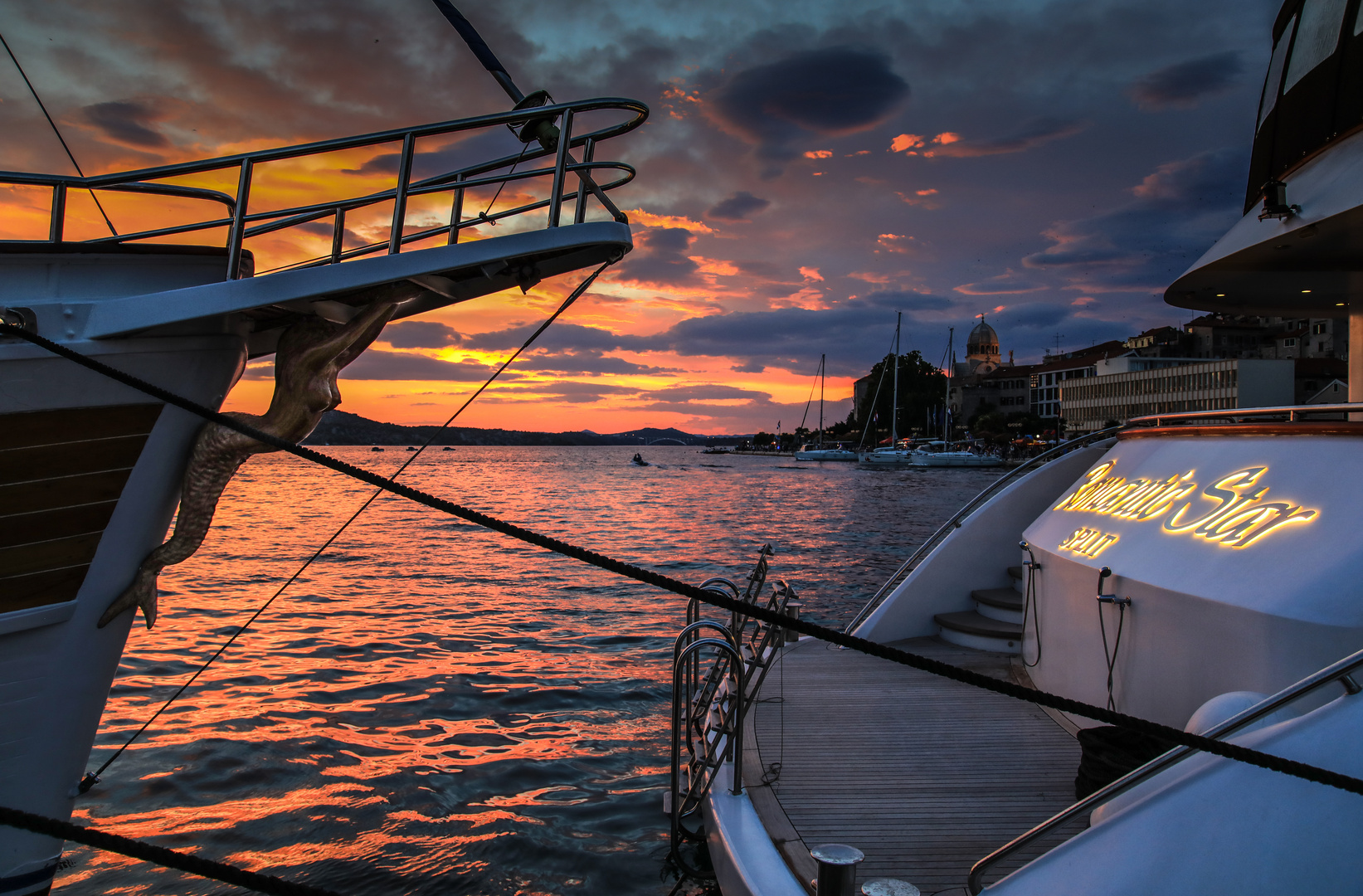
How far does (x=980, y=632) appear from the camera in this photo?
8.20m

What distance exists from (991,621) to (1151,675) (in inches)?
137

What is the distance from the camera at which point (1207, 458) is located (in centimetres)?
566

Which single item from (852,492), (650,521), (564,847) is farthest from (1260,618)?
(852,492)

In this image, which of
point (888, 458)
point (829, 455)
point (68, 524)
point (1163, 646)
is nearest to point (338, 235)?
point (68, 524)

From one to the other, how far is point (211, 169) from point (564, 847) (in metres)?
5.31

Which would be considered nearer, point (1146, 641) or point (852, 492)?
point (1146, 641)

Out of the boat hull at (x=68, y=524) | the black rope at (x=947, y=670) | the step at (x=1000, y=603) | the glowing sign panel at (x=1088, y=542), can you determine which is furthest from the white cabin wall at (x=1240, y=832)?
the step at (x=1000, y=603)

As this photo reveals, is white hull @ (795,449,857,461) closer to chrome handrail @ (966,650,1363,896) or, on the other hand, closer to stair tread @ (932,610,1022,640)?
stair tread @ (932,610,1022,640)

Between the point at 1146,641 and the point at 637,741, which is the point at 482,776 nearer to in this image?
the point at 637,741

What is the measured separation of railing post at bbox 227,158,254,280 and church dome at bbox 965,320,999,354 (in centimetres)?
16059

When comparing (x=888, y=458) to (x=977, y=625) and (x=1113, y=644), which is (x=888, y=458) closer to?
(x=977, y=625)

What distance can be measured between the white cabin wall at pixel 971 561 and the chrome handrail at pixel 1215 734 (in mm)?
5359

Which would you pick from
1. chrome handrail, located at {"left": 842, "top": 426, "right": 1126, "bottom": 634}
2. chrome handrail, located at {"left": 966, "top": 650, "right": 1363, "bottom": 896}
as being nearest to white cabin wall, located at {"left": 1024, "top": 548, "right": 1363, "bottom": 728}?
chrome handrail, located at {"left": 966, "top": 650, "right": 1363, "bottom": 896}

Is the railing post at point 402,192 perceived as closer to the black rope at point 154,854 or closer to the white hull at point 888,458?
the black rope at point 154,854
